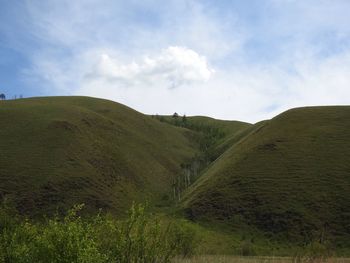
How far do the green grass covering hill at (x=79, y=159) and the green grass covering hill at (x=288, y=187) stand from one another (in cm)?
1412

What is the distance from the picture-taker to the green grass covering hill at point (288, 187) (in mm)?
75562

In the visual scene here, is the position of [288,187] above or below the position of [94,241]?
below

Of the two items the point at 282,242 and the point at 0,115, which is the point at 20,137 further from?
the point at 282,242

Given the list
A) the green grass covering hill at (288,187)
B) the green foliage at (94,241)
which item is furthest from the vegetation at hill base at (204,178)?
the green foliage at (94,241)

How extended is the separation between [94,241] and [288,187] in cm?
7281

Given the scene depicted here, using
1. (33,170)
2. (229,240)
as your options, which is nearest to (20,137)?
(33,170)

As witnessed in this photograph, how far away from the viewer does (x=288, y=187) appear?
84938mm

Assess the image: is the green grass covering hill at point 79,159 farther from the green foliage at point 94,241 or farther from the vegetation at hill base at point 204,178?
the green foliage at point 94,241

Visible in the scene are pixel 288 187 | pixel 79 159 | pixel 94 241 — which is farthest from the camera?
pixel 79 159

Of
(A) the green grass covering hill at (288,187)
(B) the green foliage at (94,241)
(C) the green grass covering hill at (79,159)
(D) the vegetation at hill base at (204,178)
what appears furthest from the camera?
(C) the green grass covering hill at (79,159)

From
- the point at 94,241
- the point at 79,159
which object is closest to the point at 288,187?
the point at 79,159

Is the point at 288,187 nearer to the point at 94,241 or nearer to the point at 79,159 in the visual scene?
the point at 79,159

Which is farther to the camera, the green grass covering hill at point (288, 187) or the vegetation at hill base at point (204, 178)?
the green grass covering hill at point (288, 187)

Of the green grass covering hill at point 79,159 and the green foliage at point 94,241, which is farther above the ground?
the green grass covering hill at point 79,159
